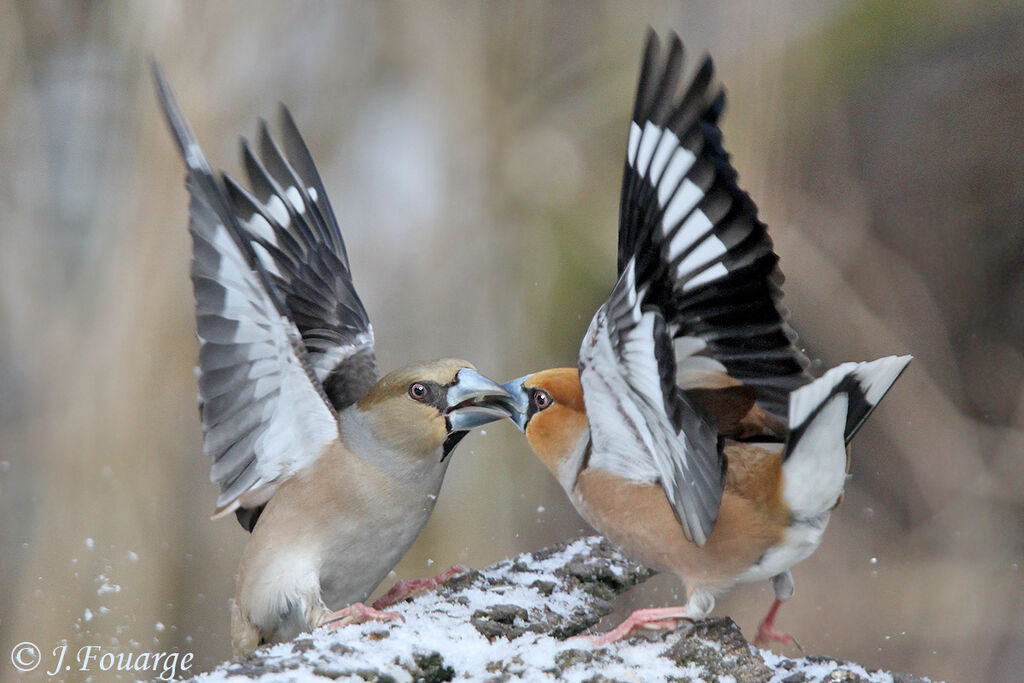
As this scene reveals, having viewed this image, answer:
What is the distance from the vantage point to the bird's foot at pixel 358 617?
1.46 metres

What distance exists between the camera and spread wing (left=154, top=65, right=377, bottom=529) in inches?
57.2

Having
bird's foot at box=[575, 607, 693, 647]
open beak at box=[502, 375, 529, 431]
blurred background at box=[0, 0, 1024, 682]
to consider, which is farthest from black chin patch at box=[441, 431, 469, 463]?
blurred background at box=[0, 0, 1024, 682]

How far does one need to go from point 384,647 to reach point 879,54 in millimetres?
2378

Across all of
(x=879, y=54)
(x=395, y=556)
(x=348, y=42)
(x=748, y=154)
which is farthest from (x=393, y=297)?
(x=879, y=54)

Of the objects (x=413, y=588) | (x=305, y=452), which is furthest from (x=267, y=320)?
(x=413, y=588)

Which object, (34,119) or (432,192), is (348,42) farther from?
(34,119)

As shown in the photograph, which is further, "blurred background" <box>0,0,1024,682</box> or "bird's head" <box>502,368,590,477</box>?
"blurred background" <box>0,0,1024,682</box>

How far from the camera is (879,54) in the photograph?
2928mm

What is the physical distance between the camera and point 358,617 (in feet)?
4.83

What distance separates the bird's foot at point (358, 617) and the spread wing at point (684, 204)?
60cm

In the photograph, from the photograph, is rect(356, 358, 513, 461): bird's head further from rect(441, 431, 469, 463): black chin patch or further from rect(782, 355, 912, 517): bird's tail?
rect(782, 355, 912, 517): bird's tail
